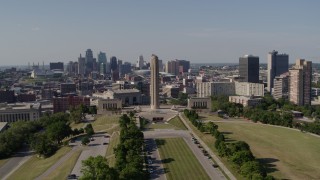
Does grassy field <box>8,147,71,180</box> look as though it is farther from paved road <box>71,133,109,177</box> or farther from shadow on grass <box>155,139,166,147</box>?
shadow on grass <box>155,139,166,147</box>

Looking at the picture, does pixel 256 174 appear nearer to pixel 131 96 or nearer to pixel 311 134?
pixel 311 134

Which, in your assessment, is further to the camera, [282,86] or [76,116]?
[282,86]

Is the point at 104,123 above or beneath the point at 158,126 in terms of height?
above

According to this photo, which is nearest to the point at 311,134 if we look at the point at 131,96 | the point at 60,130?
the point at 60,130

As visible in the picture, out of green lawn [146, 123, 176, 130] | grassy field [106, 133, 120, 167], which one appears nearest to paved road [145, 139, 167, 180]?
grassy field [106, 133, 120, 167]

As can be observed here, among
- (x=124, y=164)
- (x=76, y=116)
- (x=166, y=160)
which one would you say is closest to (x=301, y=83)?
(x=76, y=116)

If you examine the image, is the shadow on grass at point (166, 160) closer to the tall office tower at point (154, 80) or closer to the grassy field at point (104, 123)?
the grassy field at point (104, 123)

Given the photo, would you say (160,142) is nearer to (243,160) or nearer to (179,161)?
(179,161)
